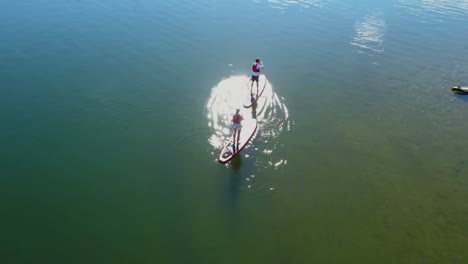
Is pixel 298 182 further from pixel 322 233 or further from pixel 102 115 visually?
pixel 102 115

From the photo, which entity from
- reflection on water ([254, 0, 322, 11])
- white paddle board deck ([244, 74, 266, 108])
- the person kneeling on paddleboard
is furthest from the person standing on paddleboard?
reflection on water ([254, 0, 322, 11])

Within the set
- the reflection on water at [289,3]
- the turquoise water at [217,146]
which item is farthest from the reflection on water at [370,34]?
the reflection on water at [289,3]

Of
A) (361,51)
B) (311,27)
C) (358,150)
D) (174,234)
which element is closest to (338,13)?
(311,27)

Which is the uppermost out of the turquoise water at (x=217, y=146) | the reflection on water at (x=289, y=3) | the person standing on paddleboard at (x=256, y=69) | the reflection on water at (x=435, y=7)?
the reflection on water at (x=435, y=7)

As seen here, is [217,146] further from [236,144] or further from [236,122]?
[236,122]

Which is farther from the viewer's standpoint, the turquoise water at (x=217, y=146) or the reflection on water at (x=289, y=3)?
the reflection on water at (x=289, y=3)

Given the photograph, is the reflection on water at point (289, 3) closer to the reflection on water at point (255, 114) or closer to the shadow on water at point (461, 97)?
the reflection on water at point (255, 114)

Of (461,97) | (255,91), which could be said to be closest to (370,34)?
(461,97)
